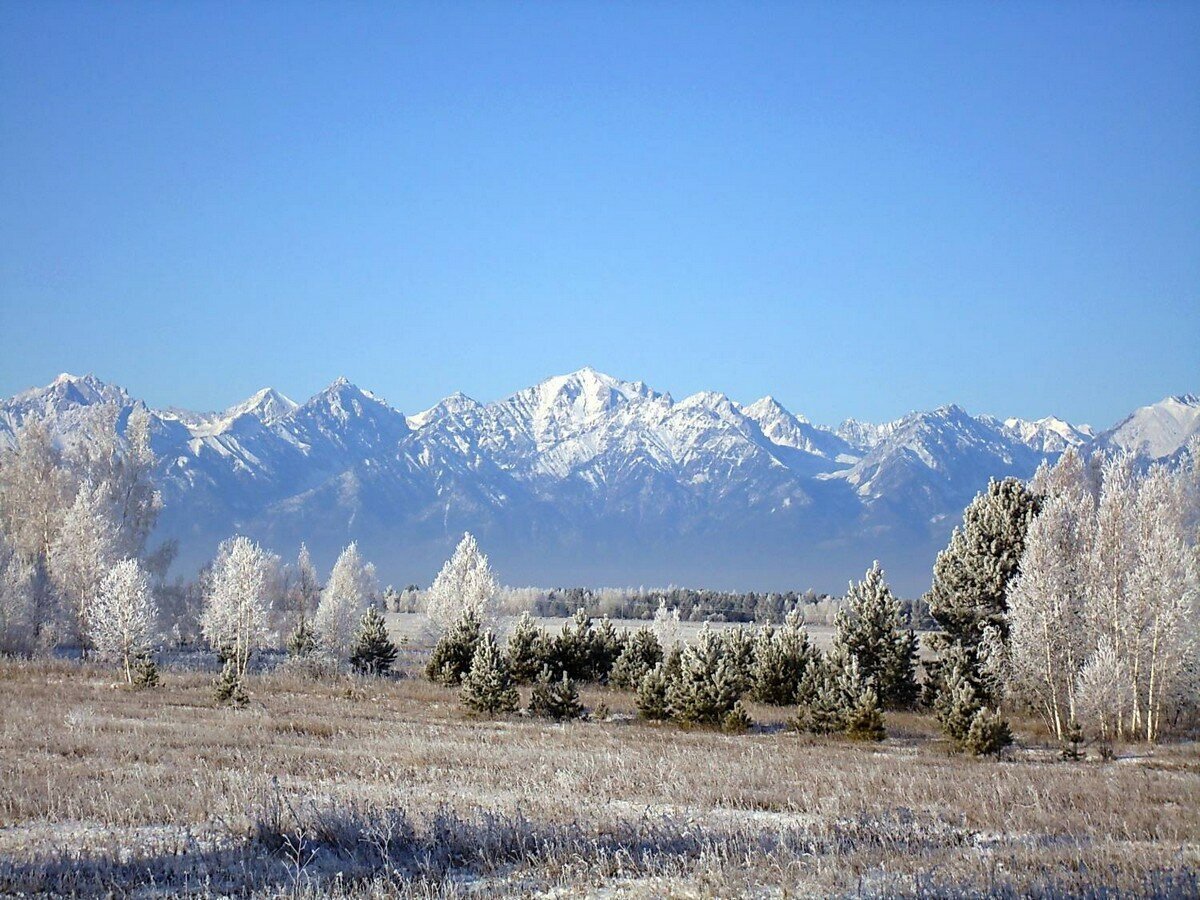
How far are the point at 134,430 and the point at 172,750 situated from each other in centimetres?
5282

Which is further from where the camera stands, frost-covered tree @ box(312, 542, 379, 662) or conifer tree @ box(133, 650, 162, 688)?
frost-covered tree @ box(312, 542, 379, 662)

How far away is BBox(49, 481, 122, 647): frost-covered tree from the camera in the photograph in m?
57.3

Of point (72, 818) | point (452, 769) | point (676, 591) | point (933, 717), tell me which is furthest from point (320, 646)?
point (676, 591)

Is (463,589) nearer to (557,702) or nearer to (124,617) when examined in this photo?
(124,617)

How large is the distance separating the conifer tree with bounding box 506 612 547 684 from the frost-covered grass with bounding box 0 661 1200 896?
2161 cm

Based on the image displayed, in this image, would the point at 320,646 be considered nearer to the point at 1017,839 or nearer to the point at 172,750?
the point at 172,750

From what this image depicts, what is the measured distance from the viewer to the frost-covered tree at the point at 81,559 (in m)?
57.3

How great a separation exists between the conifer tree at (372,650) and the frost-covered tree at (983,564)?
29839 millimetres

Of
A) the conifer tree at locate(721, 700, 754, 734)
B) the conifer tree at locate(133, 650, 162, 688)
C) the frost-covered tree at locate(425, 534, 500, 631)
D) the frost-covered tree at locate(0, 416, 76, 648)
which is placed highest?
the frost-covered tree at locate(0, 416, 76, 648)

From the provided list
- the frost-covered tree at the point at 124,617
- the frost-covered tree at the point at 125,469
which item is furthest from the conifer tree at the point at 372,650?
the frost-covered tree at the point at 125,469

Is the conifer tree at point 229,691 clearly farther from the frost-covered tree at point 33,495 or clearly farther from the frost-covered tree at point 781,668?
the frost-covered tree at point 33,495

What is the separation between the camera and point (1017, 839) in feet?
41.8

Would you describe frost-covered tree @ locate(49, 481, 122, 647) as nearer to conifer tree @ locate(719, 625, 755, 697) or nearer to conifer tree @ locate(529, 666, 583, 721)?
conifer tree @ locate(529, 666, 583, 721)

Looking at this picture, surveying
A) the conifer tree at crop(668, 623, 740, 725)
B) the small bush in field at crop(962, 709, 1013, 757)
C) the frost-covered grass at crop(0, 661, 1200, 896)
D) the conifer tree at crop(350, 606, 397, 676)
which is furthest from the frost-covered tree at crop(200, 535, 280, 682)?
the small bush in field at crop(962, 709, 1013, 757)
